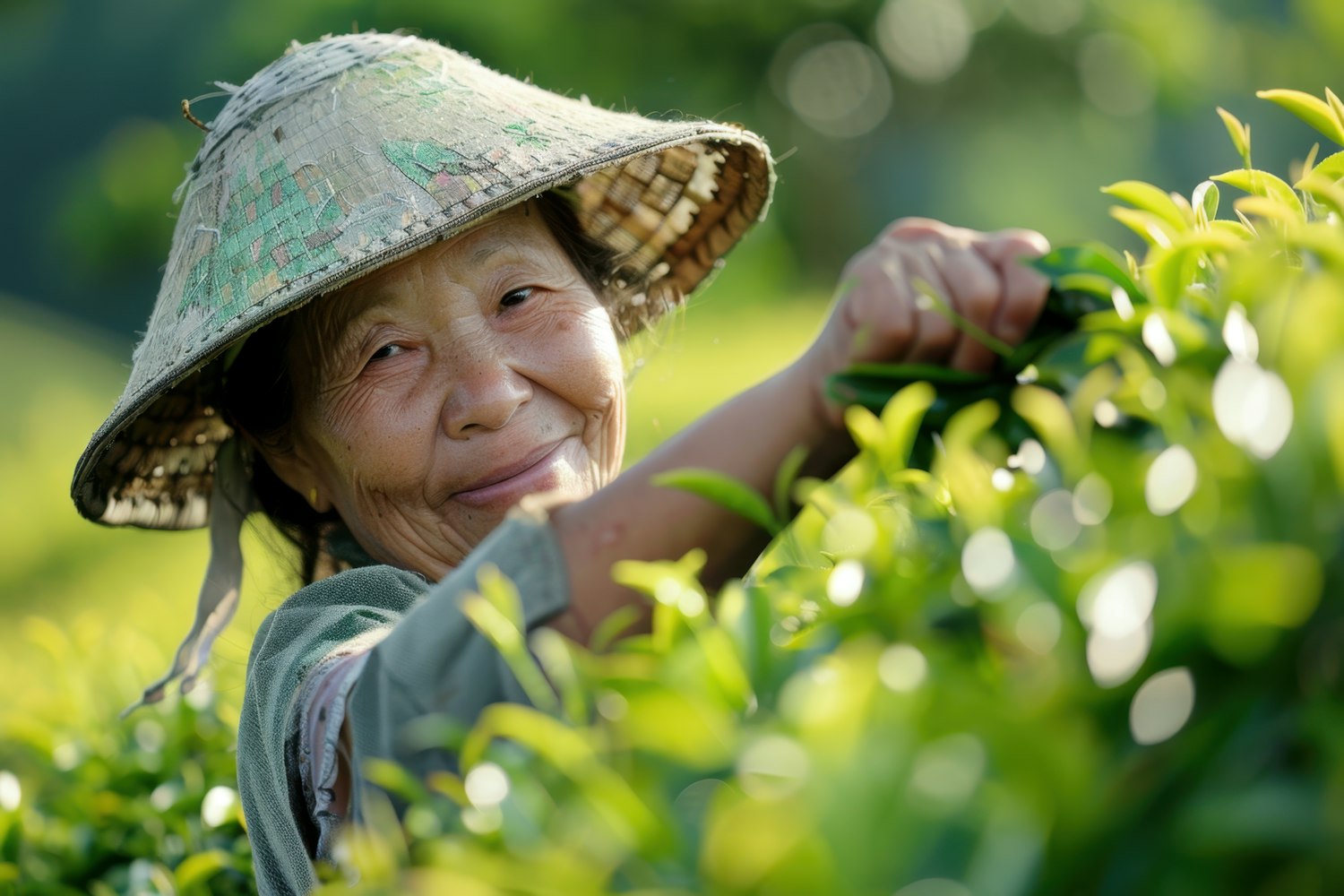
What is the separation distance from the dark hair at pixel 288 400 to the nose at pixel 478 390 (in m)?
0.20

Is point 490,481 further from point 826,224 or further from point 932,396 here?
point 826,224

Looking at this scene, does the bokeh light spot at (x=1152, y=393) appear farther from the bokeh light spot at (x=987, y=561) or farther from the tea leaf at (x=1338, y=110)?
the tea leaf at (x=1338, y=110)

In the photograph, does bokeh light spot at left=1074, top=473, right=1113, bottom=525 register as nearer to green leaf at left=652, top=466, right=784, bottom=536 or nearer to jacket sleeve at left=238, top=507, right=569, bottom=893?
green leaf at left=652, top=466, right=784, bottom=536

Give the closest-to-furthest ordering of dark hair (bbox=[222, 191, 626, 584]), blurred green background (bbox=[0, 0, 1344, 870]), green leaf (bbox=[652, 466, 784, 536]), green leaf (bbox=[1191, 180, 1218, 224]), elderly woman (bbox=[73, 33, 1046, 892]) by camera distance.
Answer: green leaf (bbox=[652, 466, 784, 536]), green leaf (bbox=[1191, 180, 1218, 224]), elderly woman (bbox=[73, 33, 1046, 892]), dark hair (bbox=[222, 191, 626, 584]), blurred green background (bbox=[0, 0, 1344, 870])

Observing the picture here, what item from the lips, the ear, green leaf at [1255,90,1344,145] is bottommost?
the ear

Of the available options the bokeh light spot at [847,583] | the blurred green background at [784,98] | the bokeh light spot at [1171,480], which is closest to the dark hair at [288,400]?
the bokeh light spot at [847,583]

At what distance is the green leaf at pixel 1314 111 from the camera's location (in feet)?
2.38

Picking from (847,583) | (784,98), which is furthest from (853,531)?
(784,98)

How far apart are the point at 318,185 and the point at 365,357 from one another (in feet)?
0.53

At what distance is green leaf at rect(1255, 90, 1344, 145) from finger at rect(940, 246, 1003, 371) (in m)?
0.18

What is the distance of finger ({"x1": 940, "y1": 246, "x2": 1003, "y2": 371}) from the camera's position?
67 cm

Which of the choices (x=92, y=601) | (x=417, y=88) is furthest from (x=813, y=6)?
(x=417, y=88)

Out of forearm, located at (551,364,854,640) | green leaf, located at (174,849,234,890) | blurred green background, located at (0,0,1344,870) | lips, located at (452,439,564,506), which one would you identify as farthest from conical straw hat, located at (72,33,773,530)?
blurred green background, located at (0,0,1344,870)

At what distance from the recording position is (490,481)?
128 cm
